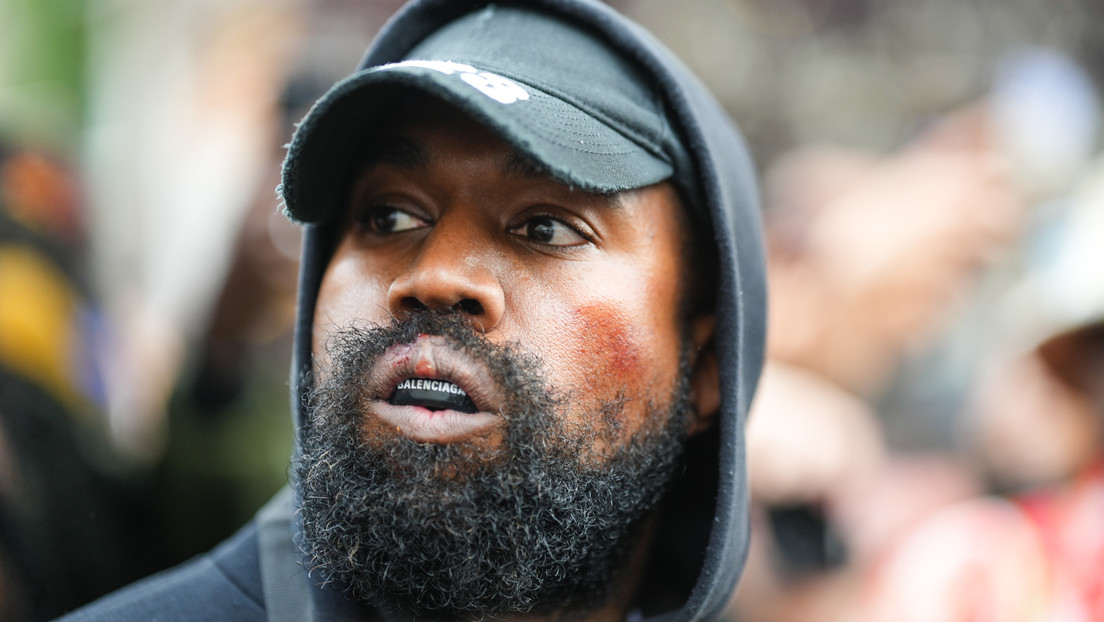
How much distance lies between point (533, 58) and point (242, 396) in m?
2.49

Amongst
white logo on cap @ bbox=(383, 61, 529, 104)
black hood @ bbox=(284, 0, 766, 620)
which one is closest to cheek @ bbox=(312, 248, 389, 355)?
black hood @ bbox=(284, 0, 766, 620)

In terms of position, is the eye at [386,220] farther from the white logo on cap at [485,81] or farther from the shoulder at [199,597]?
the shoulder at [199,597]

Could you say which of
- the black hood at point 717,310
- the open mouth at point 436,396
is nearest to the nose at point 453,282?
the open mouth at point 436,396

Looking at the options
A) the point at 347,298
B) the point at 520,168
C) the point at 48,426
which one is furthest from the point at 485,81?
the point at 48,426

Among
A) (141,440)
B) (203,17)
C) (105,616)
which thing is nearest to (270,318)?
(141,440)

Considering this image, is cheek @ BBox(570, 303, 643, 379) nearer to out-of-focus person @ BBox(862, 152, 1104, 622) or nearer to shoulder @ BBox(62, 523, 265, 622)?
shoulder @ BBox(62, 523, 265, 622)

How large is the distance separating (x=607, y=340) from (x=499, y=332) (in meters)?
0.25

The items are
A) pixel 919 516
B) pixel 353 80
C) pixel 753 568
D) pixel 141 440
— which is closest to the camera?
pixel 353 80

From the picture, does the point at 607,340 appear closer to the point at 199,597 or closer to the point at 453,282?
the point at 453,282

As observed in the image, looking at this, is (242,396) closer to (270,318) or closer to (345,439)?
(270,318)

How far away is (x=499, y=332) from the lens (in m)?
1.66

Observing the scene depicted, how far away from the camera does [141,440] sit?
14.1 ft

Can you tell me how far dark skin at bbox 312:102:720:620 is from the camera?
165cm

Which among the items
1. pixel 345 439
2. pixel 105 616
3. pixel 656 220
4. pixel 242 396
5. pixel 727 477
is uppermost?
pixel 656 220
